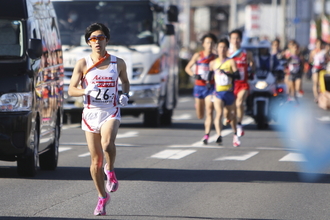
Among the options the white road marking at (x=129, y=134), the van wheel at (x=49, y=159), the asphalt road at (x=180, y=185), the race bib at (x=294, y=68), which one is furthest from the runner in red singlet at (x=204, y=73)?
the race bib at (x=294, y=68)

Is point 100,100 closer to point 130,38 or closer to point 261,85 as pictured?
point 130,38

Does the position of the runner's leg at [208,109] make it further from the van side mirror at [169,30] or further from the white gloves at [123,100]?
the white gloves at [123,100]

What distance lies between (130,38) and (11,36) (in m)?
7.90

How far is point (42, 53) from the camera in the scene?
1034 cm

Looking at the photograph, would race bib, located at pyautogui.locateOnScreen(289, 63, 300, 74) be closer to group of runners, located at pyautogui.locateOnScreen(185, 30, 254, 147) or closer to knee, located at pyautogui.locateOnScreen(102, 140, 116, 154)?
group of runners, located at pyautogui.locateOnScreen(185, 30, 254, 147)

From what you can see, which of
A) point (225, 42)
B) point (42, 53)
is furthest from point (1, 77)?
point (225, 42)

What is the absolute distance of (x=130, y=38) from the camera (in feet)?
60.1

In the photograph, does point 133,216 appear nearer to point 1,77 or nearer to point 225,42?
point 1,77

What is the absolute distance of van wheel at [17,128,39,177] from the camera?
401 inches

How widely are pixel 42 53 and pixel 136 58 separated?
7951mm

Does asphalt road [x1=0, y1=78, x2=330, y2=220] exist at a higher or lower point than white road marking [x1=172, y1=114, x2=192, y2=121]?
higher

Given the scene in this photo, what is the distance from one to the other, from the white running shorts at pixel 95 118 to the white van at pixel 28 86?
6.50ft

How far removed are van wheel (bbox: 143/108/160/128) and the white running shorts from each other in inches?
432

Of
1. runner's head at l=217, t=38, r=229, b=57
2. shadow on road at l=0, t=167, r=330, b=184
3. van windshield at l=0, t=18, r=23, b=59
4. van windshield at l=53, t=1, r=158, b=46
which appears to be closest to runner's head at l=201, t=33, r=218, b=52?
runner's head at l=217, t=38, r=229, b=57
